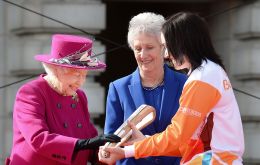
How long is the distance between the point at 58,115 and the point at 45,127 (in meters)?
0.15

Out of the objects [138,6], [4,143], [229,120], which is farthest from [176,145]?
[138,6]

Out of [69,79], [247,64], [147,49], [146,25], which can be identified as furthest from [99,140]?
[247,64]

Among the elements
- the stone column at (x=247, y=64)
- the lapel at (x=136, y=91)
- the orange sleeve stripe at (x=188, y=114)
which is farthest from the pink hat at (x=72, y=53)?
the stone column at (x=247, y=64)

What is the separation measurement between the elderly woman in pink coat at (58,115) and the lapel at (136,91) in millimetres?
232

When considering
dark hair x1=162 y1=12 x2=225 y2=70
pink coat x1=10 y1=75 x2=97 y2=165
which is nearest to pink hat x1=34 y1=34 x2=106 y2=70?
pink coat x1=10 y1=75 x2=97 y2=165

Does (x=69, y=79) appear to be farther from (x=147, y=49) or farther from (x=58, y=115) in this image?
(x=147, y=49)

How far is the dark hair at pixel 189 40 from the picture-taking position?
4.30 m

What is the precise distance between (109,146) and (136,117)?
227 millimetres

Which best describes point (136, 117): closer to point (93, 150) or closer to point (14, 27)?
point (93, 150)

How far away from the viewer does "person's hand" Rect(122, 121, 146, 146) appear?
14.9 feet

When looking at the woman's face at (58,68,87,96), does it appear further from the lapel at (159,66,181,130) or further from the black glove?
the lapel at (159,66,181,130)

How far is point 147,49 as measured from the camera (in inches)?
194

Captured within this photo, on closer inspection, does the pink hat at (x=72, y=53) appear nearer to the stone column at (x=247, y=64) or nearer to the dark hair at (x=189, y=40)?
the dark hair at (x=189, y=40)

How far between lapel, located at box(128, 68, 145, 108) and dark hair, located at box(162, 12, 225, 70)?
2.11 ft
